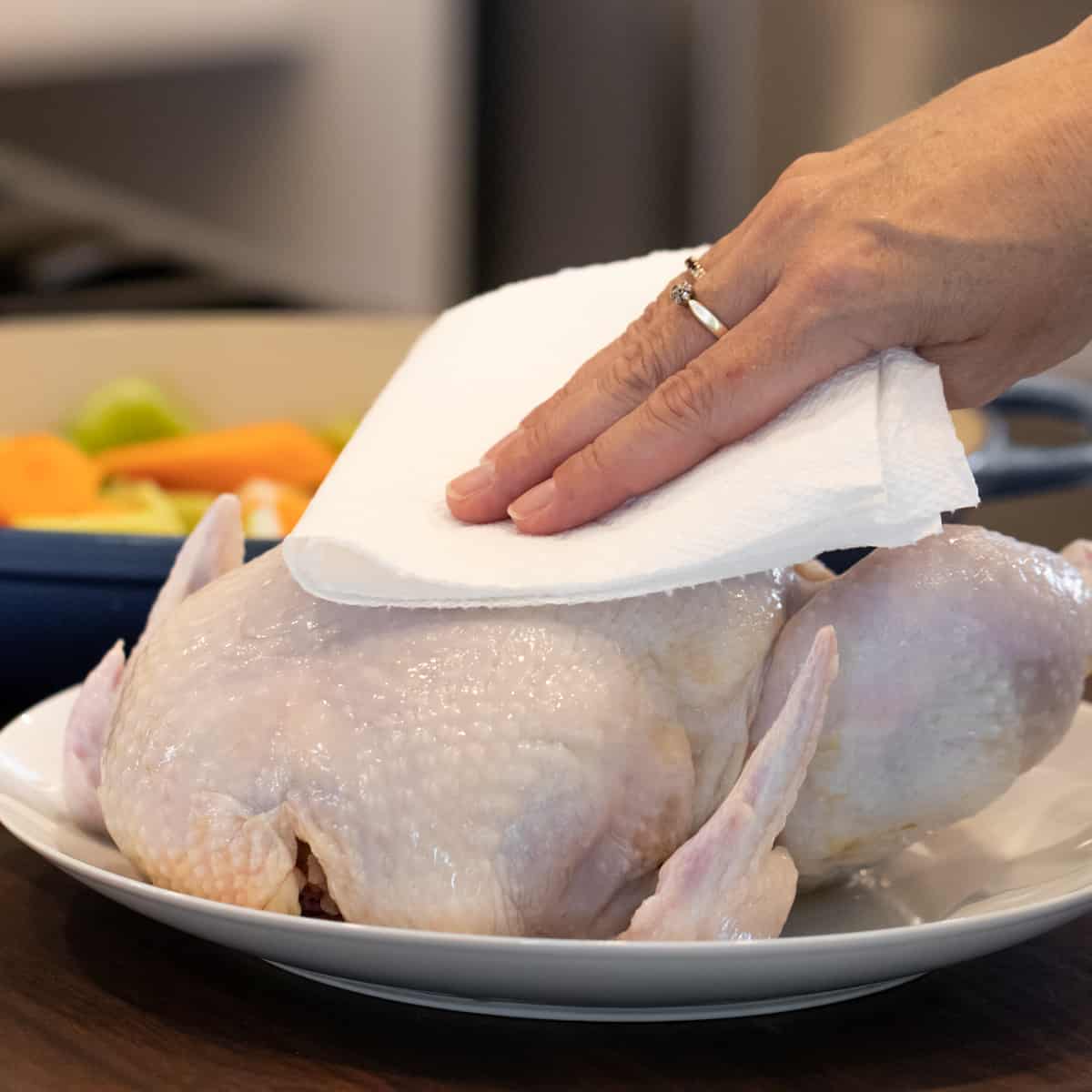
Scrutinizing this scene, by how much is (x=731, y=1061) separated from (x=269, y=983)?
0.18 meters

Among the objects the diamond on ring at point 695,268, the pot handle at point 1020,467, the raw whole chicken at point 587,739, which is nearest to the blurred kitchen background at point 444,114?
the pot handle at point 1020,467

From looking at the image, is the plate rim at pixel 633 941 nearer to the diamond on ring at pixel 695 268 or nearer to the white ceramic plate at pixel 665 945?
the white ceramic plate at pixel 665 945

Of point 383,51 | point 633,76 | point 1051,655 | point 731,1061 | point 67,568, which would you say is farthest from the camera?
point 383,51

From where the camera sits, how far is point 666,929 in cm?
57

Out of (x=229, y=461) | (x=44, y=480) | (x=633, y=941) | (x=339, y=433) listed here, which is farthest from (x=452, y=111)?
(x=633, y=941)

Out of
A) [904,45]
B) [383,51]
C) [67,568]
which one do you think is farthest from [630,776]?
[383,51]

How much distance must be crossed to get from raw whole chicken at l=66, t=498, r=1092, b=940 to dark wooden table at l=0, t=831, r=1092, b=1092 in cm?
4

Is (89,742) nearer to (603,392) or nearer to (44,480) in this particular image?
(603,392)

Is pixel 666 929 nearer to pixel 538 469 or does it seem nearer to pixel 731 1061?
pixel 731 1061

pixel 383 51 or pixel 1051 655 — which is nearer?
pixel 1051 655

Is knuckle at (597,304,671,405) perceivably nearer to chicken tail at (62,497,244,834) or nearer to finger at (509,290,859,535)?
finger at (509,290,859,535)

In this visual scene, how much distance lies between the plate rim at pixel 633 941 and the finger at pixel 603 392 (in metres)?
0.19

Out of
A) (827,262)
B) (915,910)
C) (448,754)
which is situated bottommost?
(915,910)

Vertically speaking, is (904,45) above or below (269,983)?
above
